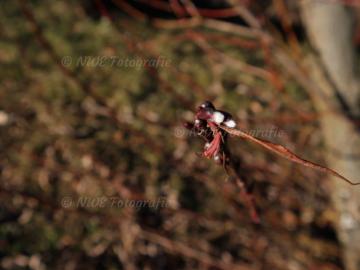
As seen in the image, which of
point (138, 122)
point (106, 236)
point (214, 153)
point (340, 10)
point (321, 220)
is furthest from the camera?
point (138, 122)

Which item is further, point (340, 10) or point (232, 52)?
point (232, 52)

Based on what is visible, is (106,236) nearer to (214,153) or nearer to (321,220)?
(321,220)

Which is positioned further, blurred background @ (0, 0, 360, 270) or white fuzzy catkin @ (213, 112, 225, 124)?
blurred background @ (0, 0, 360, 270)

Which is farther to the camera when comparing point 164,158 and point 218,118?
point 164,158

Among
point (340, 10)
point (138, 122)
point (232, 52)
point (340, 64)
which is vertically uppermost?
point (232, 52)

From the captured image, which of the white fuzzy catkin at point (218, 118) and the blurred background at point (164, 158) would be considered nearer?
the white fuzzy catkin at point (218, 118)

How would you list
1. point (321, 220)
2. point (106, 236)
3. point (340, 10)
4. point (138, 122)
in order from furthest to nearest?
point (138, 122) → point (321, 220) → point (106, 236) → point (340, 10)

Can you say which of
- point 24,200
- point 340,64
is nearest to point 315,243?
point 340,64

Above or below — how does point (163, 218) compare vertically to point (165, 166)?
below
